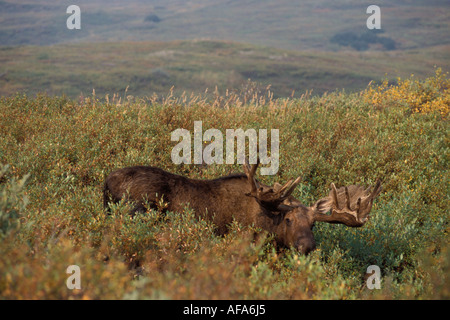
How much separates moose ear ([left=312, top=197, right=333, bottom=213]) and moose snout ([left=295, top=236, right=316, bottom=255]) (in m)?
0.51

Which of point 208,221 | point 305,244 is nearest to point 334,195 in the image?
point 305,244

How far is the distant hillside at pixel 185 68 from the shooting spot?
63031mm

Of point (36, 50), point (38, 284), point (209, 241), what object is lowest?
point (209, 241)

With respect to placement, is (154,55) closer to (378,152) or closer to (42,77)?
(42,77)

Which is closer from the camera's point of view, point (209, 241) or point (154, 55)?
point (209, 241)

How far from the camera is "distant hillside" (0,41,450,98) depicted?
2482 inches

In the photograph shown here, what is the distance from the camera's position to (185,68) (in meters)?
81.1

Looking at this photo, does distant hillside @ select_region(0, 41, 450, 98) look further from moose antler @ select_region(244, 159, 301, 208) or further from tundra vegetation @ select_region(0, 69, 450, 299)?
moose antler @ select_region(244, 159, 301, 208)

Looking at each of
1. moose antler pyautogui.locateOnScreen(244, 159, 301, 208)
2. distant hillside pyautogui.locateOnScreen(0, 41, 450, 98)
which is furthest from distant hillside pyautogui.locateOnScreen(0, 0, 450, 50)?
moose antler pyautogui.locateOnScreen(244, 159, 301, 208)

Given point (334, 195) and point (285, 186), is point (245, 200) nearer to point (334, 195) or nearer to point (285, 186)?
point (285, 186)

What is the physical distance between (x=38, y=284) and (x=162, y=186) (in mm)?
3791
